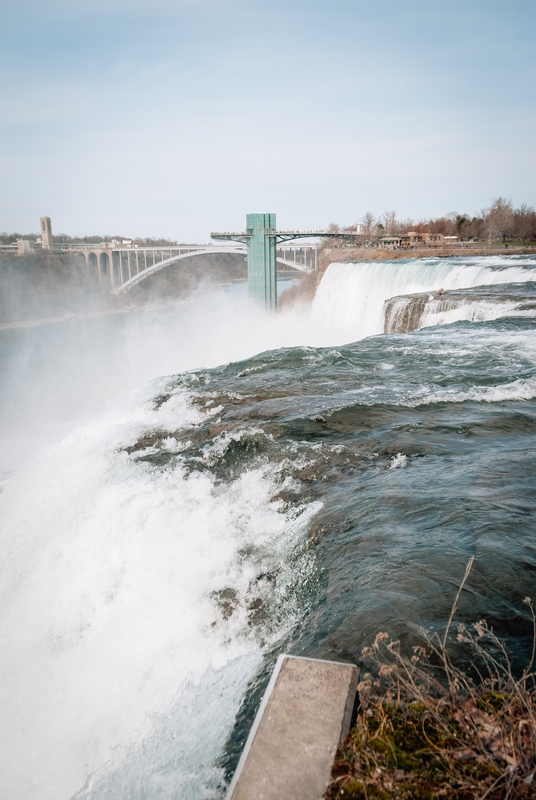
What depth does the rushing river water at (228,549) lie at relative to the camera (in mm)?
2781

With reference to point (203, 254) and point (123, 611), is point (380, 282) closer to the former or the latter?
point (123, 611)

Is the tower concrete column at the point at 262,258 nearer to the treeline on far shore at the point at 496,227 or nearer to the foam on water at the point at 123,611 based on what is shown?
the treeline on far shore at the point at 496,227

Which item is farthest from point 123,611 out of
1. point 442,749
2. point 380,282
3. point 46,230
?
point 46,230

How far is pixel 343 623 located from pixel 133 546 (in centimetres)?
220

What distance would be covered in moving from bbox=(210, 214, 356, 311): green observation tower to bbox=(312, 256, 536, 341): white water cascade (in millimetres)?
8457

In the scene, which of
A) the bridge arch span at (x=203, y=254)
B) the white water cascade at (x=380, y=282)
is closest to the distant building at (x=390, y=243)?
the bridge arch span at (x=203, y=254)

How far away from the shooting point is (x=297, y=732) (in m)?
1.75

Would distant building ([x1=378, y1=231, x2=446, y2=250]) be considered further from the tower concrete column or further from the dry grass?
the dry grass

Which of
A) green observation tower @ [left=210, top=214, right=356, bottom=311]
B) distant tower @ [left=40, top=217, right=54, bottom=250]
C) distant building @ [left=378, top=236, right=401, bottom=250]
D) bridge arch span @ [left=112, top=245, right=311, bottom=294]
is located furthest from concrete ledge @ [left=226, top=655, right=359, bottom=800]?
distant tower @ [left=40, top=217, right=54, bottom=250]

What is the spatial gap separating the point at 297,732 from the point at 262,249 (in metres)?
34.5

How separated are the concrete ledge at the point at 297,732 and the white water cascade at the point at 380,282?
14.8 m

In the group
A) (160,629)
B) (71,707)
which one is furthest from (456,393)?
(71,707)

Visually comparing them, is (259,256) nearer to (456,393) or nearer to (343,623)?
(456,393)

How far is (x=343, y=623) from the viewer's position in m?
2.89
